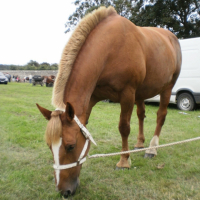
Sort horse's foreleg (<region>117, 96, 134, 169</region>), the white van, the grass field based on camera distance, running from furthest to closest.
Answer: the white van, horse's foreleg (<region>117, 96, 134, 169</region>), the grass field

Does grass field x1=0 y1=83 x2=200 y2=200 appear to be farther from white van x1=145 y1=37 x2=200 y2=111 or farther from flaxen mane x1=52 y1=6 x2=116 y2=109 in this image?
white van x1=145 y1=37 x2=200 y2=111

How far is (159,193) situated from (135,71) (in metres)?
1.55

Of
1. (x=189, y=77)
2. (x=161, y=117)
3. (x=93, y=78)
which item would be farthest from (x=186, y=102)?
(x=93, y=78)

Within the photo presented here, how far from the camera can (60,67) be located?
203 cm

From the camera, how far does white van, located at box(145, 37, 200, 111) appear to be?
739cm

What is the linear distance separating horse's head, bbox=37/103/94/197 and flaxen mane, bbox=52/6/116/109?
133 millimetres

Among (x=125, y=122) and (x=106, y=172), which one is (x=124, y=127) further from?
(x=106, y=172)

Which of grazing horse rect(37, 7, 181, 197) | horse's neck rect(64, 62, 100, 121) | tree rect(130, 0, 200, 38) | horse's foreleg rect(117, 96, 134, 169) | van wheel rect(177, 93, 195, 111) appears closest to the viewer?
grazing horse rect(37, 7, 181, 197)

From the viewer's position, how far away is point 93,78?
2158 mm

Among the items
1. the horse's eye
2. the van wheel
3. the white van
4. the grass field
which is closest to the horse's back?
the horse's eye

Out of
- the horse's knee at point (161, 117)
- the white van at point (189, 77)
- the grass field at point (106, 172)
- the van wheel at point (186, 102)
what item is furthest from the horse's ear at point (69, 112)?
the van wheel at point (186, 102)

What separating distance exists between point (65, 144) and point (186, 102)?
739cm

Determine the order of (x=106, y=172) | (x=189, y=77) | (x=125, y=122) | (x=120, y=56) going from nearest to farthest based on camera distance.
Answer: (x=120, y=56)
(x=106, y=172)
(x=125, y=122)
(x=189, y=77)

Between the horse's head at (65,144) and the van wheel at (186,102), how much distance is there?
704 centimetres
